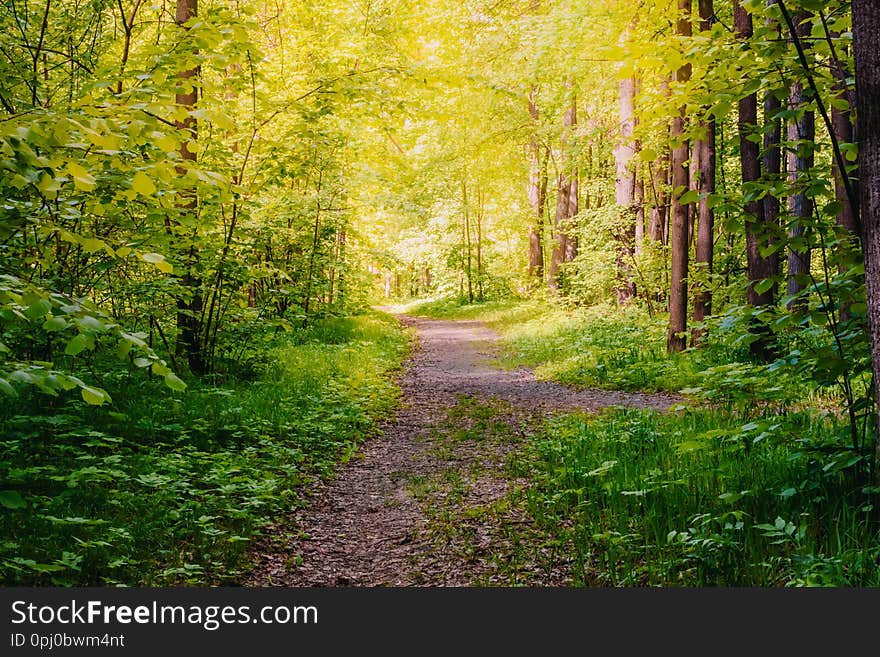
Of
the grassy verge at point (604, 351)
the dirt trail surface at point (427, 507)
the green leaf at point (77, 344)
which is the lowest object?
the dirt trail surface at point (427, 507)

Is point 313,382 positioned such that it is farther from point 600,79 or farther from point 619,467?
point 600,79

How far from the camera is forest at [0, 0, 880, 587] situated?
3.79 meters

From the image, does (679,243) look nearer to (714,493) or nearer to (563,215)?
(714,493)

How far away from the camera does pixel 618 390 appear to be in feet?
34.8

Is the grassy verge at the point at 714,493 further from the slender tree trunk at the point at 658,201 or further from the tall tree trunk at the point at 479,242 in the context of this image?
the tall tree trunk at the point at 479,242

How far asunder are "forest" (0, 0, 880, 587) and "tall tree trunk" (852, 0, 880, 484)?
0.04 feet

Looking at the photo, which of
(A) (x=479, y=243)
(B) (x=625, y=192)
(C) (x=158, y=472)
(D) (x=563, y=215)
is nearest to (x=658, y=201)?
(B) (x=625, y=192)

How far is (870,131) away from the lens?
2947 millimetres

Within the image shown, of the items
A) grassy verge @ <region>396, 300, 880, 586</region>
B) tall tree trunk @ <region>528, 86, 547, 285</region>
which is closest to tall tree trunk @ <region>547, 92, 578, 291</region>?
tall tree trunk @ <region>528, 86, 547, 285</region>

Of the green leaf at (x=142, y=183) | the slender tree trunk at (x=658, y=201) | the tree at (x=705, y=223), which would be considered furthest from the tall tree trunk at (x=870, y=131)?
the slender tree trunk at (x=658, y=201)

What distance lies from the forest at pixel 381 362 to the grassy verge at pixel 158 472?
3 cm

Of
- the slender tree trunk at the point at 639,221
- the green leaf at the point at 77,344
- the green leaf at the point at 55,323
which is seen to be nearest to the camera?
the green leaf at the point at 55,323

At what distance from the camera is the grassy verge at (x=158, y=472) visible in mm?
4102

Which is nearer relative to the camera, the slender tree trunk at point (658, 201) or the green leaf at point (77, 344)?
the green leaf at point (77, 344)
